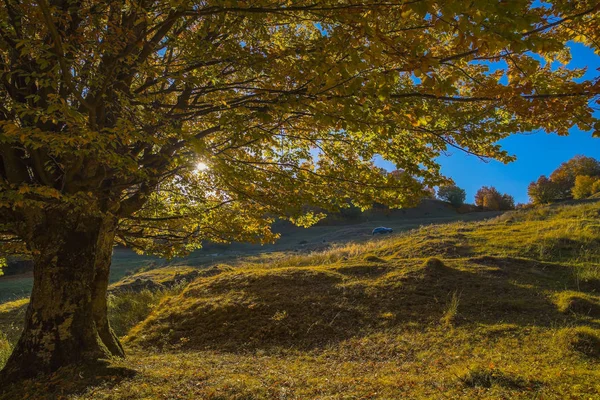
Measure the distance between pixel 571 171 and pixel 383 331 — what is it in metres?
79.6

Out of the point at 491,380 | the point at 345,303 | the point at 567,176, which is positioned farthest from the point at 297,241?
the point at 567,176

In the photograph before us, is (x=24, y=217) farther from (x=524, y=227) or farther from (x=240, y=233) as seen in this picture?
(x=524, y=227)

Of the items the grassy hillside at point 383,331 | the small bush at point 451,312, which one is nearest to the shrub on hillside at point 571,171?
the grassy hillside at point 383,331

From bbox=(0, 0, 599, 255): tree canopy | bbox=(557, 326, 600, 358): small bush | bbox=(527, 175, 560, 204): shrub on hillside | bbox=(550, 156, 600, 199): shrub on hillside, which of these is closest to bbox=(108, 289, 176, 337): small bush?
bbox=(0, 0, 599, 255): tree canopy

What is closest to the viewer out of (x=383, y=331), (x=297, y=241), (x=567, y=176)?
(x=383, y=331)

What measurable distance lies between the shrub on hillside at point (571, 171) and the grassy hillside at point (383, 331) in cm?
6624

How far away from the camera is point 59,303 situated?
523cm

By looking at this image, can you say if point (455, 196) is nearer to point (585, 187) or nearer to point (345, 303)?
point (585, 187)

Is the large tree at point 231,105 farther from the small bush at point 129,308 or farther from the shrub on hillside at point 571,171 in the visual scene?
the shrub on hillside at point 571,171

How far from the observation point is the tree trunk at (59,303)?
16.6 ft

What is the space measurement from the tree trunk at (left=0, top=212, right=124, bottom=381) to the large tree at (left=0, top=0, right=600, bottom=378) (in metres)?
0.02

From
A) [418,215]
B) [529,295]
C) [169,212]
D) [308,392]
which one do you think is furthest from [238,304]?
[418,215]

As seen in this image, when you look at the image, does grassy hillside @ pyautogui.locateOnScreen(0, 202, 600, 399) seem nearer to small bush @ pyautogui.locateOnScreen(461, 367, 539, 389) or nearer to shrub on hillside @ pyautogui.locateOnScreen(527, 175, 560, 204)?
small bush @ pyautogui.locateOnScreen(461, 367, 539, 389)

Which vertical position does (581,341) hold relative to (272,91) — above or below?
below
